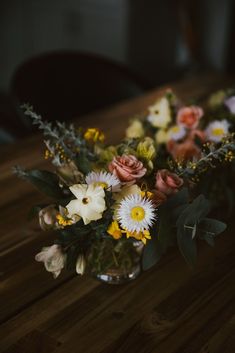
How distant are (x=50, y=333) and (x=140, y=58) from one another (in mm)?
3463

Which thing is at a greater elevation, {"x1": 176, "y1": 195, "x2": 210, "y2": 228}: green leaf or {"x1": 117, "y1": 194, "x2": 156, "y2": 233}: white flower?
{"x1": 117, "y1": 194, "x2": 156, "y2": 233}: white flower

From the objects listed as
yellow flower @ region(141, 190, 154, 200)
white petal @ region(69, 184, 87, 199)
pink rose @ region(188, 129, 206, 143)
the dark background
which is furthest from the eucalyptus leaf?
the dark background

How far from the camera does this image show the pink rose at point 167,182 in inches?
38.1

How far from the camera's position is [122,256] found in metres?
1.05

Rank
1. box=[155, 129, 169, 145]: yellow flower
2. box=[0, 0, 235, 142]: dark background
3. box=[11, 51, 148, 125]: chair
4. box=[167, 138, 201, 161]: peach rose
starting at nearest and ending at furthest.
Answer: box=[167, 138, 201, 161]: peach rose
box=[155, 129, 169, 145]: yellow flower
box=[11, 51, 148, 125]: chair
box=[0, 0, 235, 142]: dark background

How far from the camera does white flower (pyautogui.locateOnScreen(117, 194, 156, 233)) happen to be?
884 millimetres

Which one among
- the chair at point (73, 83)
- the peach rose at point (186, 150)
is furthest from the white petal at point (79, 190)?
the chair at point (73, 83)

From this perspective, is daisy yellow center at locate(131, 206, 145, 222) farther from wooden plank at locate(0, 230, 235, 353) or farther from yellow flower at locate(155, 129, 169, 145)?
yellow flower at locate(155, 129, 169, 145)

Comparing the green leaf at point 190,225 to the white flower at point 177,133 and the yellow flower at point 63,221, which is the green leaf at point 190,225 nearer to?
the yellow flower at point 63,221

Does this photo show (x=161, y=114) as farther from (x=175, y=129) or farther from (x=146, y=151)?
(x=146, y=151)

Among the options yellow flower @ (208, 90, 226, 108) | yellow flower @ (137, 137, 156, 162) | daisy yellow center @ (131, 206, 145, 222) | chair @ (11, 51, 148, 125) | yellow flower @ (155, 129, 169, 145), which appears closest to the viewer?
daisy yellow center @ (131, 206, 145, 222)

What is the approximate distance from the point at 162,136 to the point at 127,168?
44cm

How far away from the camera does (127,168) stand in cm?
93

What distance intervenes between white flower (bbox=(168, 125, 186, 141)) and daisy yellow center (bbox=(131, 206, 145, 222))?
0.47 meters
